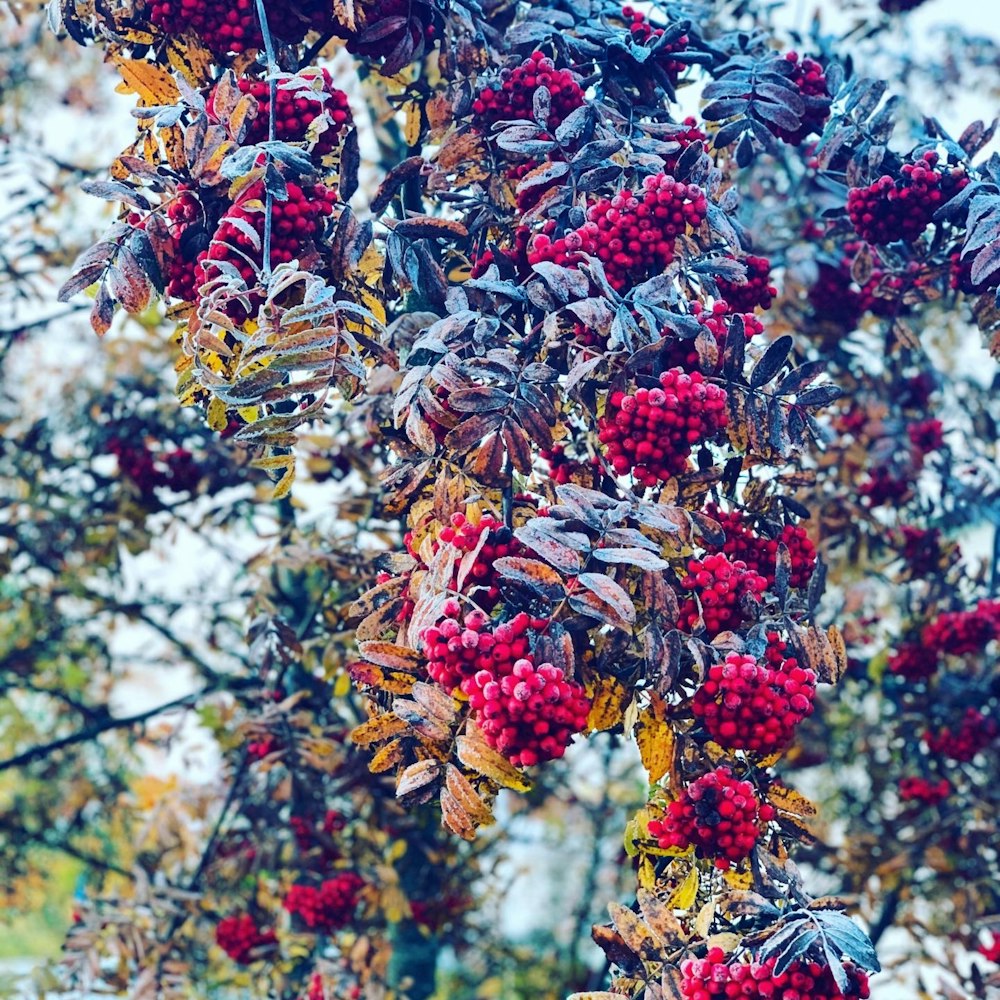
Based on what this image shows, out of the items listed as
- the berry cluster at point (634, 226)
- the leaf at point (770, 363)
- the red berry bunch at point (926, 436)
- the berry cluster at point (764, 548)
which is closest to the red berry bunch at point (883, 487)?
the red berry bunch at point (926, 436)

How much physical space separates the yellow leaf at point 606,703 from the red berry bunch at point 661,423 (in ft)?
1.13

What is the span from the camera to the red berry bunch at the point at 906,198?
2334 millimetres

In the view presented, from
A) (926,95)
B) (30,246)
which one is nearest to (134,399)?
(30,246)

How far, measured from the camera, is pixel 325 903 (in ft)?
10.3

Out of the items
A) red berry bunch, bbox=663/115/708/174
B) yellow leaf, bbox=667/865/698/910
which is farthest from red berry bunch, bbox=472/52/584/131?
yellow leaf, bbox=667/865/698/910

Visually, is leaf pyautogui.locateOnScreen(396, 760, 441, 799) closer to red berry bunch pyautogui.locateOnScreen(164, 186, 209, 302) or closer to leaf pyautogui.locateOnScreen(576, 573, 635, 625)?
leaf pyautogui.locateOnScreen(576, 573, 635, 625)

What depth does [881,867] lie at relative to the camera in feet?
12.7

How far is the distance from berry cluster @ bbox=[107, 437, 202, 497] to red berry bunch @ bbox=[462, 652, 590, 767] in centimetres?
243

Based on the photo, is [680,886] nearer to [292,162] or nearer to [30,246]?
[292,162]

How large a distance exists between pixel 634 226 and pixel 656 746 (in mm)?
917

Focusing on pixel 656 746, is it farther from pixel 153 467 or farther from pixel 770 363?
pixel 153 467

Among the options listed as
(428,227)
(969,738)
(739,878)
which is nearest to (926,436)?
(969,738)

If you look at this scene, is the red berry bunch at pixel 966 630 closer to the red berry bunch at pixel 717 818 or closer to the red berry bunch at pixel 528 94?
the red berry bunch at pixel 717 818

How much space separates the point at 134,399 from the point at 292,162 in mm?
2564
